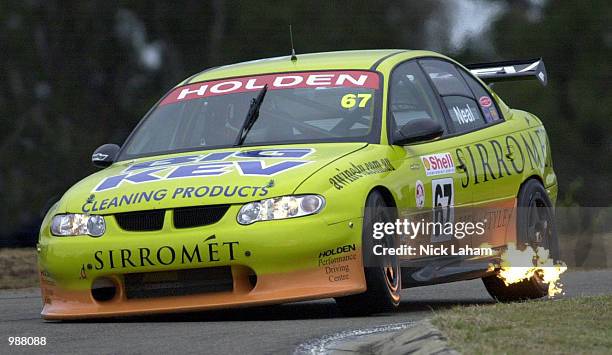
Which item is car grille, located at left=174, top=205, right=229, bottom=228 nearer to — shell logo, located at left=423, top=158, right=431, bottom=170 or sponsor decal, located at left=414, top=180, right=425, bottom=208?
sponsor decal, located at left=414, top=180, right=425, bottom=208

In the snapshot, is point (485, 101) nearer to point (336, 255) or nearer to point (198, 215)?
point (336, 255)

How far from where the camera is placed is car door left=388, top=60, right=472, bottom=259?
8.95 meters

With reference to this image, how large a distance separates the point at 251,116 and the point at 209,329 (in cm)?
200

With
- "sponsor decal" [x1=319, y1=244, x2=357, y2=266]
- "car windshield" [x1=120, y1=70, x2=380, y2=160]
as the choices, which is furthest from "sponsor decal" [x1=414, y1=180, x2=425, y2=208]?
"sponsor decal" [x1=319, y1=244, x2=357, y2=266]

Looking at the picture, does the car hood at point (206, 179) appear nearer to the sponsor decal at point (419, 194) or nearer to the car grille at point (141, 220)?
the car grille at point (141, 220)

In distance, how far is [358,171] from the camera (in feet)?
27.5

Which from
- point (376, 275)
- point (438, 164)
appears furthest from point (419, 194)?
point (376, 275)

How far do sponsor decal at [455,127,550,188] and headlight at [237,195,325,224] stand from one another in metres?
1.64

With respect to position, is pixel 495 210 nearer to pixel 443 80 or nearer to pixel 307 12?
pixel 443 80

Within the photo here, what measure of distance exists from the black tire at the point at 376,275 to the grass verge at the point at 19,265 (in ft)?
18.4

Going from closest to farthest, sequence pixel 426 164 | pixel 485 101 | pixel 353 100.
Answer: pixel 426 164 → pixel 353 100 → pixel 485 101

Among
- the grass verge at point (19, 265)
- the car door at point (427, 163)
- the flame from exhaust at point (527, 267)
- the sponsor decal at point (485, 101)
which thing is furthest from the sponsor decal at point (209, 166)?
the grass verge at point (19, 265)

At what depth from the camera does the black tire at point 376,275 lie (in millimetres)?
8164

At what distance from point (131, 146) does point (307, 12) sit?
5.66 m
